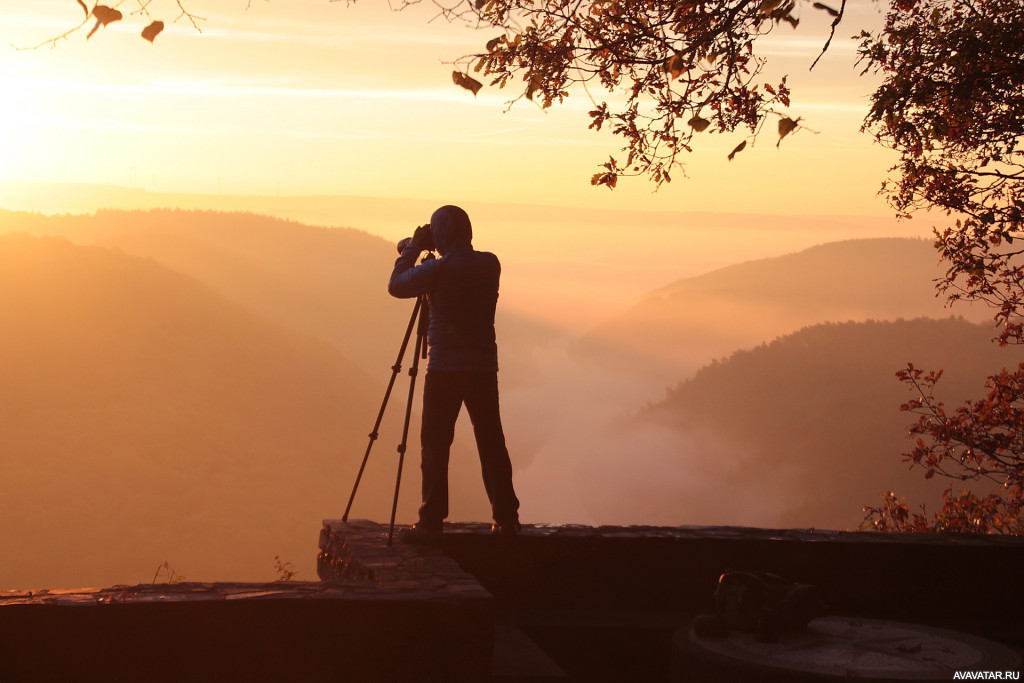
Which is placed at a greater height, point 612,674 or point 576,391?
point 576,391

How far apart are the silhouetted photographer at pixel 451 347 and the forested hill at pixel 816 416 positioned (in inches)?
2732

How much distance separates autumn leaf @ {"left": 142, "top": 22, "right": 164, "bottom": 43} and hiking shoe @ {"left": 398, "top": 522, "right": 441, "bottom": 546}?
149 inches

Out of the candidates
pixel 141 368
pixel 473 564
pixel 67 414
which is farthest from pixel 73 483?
pixel 473 564

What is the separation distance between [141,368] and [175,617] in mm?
97951

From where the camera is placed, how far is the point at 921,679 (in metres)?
5.12

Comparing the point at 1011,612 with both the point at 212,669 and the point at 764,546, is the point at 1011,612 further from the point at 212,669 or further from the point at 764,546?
the point at 212,669

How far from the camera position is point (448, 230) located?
752 cm

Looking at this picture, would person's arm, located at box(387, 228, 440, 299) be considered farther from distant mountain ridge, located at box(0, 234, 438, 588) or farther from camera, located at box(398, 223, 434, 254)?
distant mountain ridge, located at box(0, 234, 438, 588)

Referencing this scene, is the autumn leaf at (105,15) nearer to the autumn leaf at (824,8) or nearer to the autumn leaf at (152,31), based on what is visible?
the autumn leaf at (152,31)

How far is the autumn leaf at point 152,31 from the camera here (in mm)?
5957

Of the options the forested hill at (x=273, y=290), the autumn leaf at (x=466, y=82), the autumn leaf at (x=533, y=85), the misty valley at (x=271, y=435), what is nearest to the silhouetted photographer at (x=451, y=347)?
the autumn leaf at (x=466, y=82)

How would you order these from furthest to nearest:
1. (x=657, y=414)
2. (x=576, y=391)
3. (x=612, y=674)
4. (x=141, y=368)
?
(x=576, y=391)
(x=657, y=414)
(x=141, y=368)
(x=612, y=674)

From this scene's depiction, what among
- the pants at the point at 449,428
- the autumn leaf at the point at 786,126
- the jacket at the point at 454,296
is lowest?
the pants at the point at 449,428

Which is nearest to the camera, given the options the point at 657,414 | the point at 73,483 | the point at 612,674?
the point at 612,674
